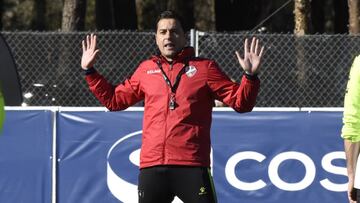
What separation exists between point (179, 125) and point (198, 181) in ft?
1.34

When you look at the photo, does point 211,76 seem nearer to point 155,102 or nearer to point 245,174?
point 155,102

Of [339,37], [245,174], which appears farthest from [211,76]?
[339,37]

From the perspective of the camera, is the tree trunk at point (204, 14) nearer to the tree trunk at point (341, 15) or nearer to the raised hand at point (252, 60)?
the tree trunk at point (341, 15)

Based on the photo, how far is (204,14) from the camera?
34.8m

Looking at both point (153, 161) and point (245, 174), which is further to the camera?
point (245, 174)

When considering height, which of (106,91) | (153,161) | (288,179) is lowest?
(288,179)

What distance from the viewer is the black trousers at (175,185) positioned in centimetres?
657

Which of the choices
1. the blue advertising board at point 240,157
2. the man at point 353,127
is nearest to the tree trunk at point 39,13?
the blue advertising board at point 240,157

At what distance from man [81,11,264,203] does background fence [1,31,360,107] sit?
16.5 ft

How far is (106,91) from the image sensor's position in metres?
6.92

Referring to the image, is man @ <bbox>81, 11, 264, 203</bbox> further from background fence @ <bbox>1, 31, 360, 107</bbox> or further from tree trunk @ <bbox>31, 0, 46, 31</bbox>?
tree trunk @ <bbox>31, 0, 46, 31</bbox>

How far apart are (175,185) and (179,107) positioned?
54 centimetres

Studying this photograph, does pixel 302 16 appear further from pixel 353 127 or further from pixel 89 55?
pixel 353 127

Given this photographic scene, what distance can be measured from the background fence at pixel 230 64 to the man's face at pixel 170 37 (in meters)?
5.02
